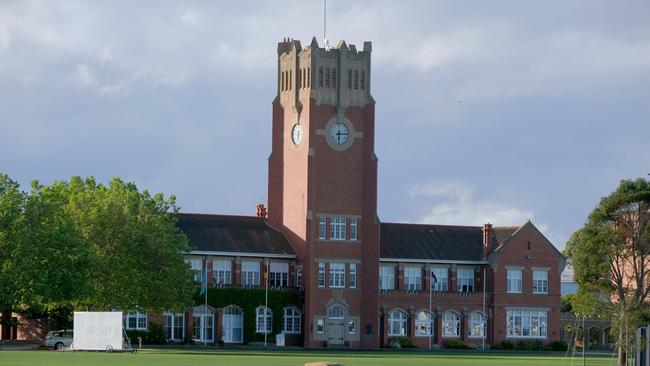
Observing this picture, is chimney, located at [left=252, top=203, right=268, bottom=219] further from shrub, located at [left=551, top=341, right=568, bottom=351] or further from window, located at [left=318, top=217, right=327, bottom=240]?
shrub, located at [left=551, top=341, right=568, bottom=351]

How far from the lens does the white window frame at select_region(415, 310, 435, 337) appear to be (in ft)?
374

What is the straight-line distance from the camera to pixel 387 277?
11444 centimetres

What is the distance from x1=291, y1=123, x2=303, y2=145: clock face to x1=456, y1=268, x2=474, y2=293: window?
17.4 metres

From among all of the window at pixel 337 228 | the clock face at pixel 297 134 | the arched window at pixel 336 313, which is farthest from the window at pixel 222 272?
the clock face at pixel 297 134

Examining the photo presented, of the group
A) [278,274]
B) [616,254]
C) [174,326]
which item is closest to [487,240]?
[278,274]

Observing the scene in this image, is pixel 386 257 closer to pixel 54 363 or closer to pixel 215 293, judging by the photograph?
pixel 215 293

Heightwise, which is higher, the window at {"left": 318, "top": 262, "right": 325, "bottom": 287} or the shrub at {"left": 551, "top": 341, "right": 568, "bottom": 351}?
the window at {"left": 318, "top": 262, "right": 325, "bottom": 287}

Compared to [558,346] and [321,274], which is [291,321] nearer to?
[321,274]

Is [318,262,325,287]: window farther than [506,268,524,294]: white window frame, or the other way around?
[506,268,524,294]: white window frame

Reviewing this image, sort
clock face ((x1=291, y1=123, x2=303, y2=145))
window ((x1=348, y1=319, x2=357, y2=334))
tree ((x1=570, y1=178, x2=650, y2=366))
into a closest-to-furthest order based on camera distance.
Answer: tree ((x1=570, y1=178, x2=650, y2=366)), window ((x1=348, y1=319, x2=357, y2=334)), clock face ((x1=291, y1=123, x2=303, y2=145))

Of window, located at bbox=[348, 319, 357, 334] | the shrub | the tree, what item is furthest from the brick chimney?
the tree

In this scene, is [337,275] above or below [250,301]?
above

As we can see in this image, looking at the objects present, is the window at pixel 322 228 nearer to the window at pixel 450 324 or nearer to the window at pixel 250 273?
the window at pixel 250 273

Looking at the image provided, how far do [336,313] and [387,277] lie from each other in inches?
253
